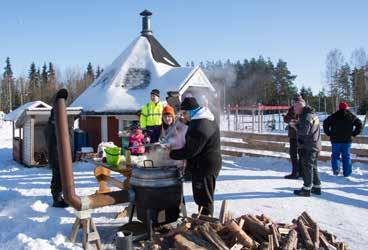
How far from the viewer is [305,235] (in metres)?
4.75

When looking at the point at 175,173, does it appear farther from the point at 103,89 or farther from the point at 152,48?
the point at 152,48

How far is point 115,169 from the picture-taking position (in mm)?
5773

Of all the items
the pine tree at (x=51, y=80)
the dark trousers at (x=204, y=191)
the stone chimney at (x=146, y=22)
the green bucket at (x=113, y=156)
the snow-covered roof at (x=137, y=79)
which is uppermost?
the pine tree at (x=51, y=80)

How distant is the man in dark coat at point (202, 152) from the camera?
16.8 ft

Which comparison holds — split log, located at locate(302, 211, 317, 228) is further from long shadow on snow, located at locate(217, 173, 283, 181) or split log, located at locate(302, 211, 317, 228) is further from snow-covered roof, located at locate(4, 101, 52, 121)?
snow-covered roof, located at locate(4, 101, 52, 121)

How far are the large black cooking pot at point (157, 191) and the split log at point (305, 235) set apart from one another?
1.42 m

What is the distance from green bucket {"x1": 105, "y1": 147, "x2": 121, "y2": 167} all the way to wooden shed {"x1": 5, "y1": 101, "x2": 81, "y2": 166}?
627 cm

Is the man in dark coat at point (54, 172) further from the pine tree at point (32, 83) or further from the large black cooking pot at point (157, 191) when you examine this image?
the pine tree at point (32, 83)

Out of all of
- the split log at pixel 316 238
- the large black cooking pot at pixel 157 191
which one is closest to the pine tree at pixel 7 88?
the large black cooking pot at pixel 157 191

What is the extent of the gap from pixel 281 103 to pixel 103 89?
46484 millimetres

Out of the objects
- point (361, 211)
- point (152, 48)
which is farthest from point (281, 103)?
point (361, 211)

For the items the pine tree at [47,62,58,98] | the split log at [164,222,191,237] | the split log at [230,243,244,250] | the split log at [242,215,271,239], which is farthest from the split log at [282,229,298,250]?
the pine tree at [47,62,58,98]

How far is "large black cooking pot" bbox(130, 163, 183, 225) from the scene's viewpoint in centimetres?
500

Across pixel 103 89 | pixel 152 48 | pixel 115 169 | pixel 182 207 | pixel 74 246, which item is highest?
pixel 152 48
